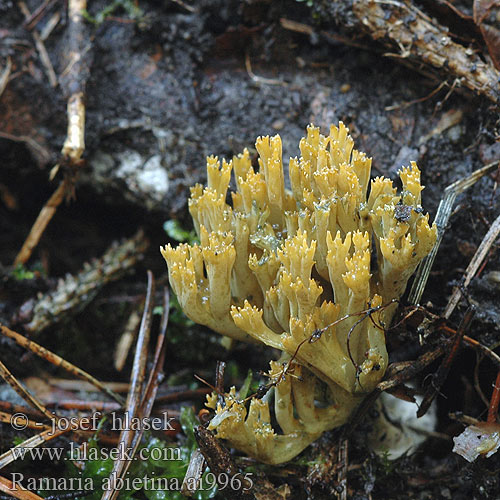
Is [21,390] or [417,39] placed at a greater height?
[417,39]

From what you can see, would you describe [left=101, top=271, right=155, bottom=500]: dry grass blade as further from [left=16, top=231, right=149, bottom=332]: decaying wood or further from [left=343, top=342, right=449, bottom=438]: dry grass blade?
[left=343, top=342, right=449, bottom=438]: dry grass blade

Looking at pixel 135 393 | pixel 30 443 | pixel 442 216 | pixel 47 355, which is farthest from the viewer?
pixel 47 355

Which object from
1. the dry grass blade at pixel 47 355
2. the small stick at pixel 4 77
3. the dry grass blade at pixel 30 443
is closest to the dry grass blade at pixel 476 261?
the dry grass blade at pixel 47 355

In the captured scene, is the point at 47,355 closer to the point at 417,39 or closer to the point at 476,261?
the point at 476,261

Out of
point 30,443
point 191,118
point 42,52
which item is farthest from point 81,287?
point 42,52

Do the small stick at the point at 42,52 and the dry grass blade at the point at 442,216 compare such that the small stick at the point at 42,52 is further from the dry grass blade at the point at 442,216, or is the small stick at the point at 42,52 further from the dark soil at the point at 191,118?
the dry grass blade at the point at 442,216

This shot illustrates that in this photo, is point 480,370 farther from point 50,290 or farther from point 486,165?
point 50,290

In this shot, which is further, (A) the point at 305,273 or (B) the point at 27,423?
(B) the point at 27,423
